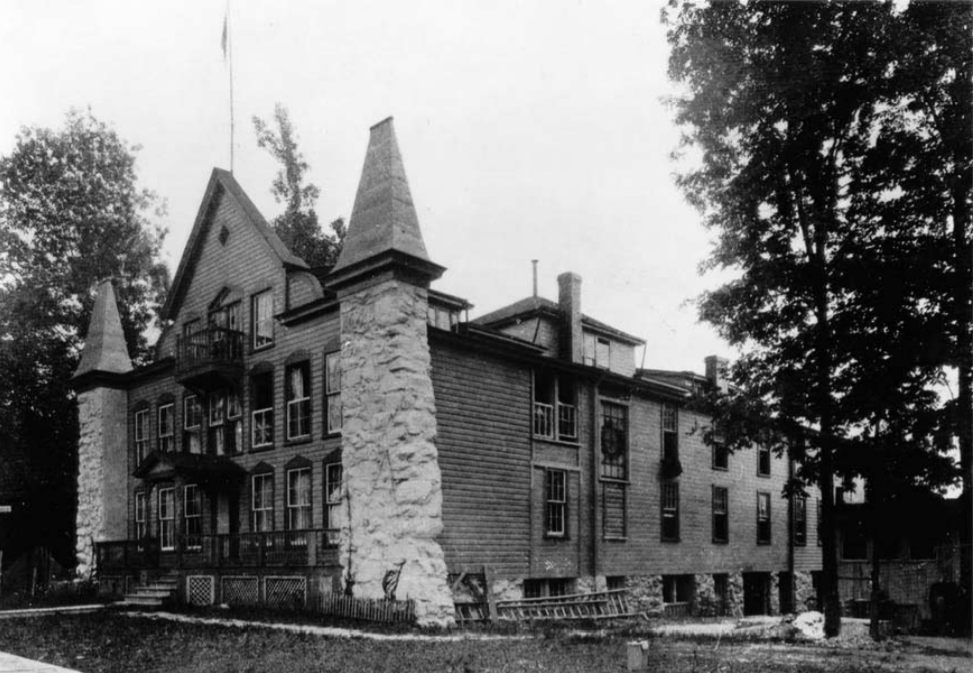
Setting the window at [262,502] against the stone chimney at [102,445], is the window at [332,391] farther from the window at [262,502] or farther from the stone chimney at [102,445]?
the stone chimney at [102,445]

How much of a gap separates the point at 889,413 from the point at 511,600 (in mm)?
10270

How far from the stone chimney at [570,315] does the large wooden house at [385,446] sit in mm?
78

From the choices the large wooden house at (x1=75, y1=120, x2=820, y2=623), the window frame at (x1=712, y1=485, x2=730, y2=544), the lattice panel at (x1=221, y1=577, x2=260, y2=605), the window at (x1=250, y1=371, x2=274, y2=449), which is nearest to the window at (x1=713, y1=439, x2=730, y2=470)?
the large wooden house at (x1=75, y1=120, x2=820, y2=623)

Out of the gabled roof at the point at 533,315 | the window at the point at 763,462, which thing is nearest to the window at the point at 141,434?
the gabled roof at the point at 533,315

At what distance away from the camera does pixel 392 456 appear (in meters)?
20.3

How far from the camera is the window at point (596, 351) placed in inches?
1224

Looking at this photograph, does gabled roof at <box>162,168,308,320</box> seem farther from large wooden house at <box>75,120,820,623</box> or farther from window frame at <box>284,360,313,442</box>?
window frame at <box>284,360,313,442</box>

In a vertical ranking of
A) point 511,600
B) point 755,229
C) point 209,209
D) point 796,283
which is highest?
A: point 209,209

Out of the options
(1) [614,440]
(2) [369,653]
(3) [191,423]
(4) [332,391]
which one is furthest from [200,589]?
(1) [614,440]

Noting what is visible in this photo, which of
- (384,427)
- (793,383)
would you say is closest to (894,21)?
(793,383)

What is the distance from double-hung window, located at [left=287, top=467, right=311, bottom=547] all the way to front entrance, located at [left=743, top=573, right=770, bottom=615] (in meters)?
19.6

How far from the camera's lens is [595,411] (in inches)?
1134

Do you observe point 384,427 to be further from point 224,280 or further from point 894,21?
point 894,21

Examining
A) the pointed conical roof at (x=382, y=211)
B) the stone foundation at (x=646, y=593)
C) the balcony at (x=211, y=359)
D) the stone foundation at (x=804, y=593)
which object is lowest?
the stone foundation at (x=804, y=593)
